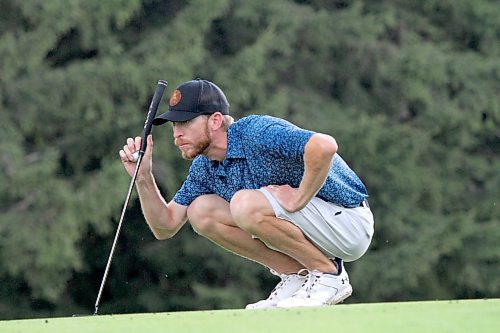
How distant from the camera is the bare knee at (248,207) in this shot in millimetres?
5273

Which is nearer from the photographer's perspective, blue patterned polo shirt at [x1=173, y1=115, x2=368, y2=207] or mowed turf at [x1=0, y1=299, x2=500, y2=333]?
mowed turf at [x1=0, y1=299, x2=500, y2=333]

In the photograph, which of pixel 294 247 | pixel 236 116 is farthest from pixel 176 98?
pixel 236 116

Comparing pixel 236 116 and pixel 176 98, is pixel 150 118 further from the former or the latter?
pixel 236 116

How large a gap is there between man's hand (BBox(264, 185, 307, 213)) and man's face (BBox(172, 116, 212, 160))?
281 mm

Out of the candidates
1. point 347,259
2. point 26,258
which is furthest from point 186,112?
point 26,258

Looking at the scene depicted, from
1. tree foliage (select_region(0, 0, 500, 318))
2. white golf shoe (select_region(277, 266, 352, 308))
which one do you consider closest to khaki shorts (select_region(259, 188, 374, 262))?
white golf shoe (select_region(277, 266, 352, 308))

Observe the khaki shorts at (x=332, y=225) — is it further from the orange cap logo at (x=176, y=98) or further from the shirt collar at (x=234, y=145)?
the orange cap logo at (x=176, y=98)

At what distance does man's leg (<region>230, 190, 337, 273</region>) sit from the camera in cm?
528

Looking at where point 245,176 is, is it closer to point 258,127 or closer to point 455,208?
point 258,127

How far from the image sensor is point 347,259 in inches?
222

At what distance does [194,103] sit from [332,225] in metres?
0.69

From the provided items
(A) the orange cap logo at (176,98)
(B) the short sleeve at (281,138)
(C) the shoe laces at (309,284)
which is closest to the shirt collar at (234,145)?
(B) the short sleeve at (281,138)

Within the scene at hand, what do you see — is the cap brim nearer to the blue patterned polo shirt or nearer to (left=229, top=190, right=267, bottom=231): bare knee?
the blue patterned polo shirt

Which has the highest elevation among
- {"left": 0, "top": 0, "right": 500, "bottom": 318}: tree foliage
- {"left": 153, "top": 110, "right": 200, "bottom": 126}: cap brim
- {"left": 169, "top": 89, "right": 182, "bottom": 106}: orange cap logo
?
{"left": 169, "top": 89, "right": 182, "bottom": 106}: orange cap logo
